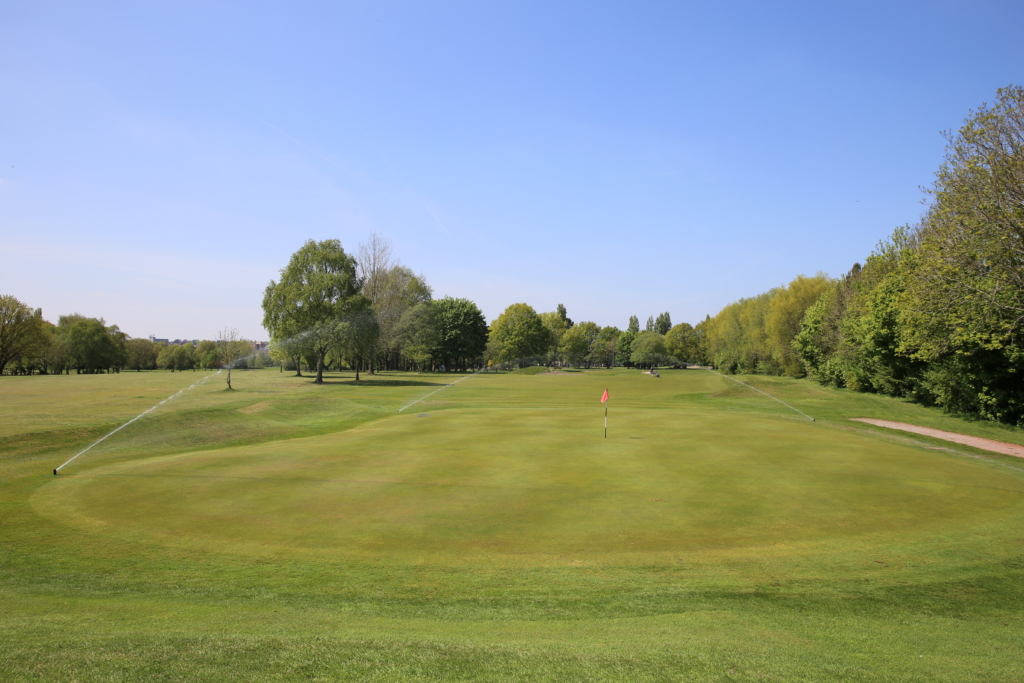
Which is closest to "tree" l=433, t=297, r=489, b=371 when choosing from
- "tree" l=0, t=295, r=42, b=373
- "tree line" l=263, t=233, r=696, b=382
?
"tree line" l=263, t=233, r=696, b=382

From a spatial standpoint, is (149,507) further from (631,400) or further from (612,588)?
(631,400)

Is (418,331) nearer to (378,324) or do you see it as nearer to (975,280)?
(378,324)

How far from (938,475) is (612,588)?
15.9m

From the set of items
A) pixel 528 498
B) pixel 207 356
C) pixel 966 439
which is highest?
pixel 207 356

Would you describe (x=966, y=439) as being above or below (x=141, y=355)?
below

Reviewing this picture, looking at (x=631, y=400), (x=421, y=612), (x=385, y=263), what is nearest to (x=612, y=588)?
(x=421, y=612)

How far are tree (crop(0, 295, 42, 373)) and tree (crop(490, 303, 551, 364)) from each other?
91.5 m

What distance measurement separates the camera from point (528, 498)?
15.6 m

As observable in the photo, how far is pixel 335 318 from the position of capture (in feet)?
220

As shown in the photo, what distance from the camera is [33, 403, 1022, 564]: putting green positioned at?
12281 millimetres

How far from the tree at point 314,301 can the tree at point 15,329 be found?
116ft

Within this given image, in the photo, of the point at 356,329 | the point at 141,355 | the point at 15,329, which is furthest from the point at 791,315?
the point at 141,355

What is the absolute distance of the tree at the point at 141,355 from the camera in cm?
14100

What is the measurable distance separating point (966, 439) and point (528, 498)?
1103 inches
